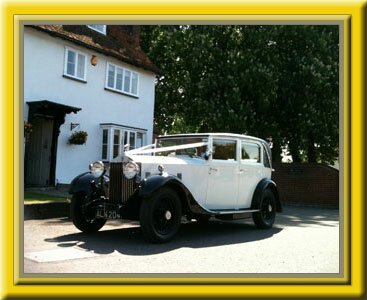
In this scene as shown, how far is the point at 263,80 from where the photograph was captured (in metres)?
19.3

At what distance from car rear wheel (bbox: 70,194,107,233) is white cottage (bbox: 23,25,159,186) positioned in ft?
21.6

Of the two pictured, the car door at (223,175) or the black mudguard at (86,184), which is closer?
the black mudguard at (86,184)

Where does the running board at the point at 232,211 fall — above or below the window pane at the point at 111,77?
below

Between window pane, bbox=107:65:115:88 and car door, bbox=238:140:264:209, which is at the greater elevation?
window pane, bbox=107:65:115:88

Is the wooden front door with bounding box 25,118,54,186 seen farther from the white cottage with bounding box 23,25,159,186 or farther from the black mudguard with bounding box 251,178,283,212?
the black mudguard with bounding box 251,178,283,212

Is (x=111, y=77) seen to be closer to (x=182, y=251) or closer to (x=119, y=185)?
(x=119, y=185)

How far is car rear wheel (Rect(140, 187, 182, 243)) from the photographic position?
689 centimetres

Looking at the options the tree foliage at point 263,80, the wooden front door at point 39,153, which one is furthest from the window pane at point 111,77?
the tree foliage at point 263,80

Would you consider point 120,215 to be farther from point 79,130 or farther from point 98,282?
point 79,130

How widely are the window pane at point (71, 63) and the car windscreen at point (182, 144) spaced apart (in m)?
7.50

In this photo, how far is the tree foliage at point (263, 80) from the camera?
19266mm

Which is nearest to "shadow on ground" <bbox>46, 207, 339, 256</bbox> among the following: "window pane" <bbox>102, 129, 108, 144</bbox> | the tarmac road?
the tarmac road

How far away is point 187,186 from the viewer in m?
7.88

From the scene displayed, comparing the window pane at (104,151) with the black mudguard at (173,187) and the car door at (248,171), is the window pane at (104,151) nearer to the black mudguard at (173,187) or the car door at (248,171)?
the car door at (248,171)
